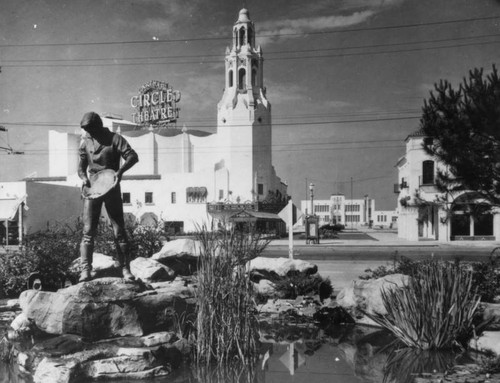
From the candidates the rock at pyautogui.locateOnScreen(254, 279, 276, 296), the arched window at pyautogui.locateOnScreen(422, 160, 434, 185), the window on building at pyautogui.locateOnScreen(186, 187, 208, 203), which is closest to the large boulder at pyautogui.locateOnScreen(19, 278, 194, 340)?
the rock at pyautogui.locateOnScreen(254, 279, 276, 296)

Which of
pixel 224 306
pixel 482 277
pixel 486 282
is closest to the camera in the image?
pixel 224 306

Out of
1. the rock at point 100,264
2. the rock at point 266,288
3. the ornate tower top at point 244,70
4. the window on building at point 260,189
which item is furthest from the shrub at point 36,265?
the ornate tower top at point 244,70

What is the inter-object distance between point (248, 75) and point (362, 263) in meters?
37.7

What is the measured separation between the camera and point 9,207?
32844 mm

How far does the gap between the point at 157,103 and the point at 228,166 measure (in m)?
14.3

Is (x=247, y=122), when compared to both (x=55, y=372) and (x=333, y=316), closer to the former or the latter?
(x=333, y=316)

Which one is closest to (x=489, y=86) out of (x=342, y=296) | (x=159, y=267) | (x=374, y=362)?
(x=342, y=296)

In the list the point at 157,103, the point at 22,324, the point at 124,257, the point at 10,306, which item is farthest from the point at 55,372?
the point at 157,103

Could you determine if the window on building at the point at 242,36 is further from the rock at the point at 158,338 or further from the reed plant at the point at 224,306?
the rock at the point at 158,338

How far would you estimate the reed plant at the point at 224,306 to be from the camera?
643cm

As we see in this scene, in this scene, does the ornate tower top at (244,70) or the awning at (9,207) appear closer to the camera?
the awning at (9,207)

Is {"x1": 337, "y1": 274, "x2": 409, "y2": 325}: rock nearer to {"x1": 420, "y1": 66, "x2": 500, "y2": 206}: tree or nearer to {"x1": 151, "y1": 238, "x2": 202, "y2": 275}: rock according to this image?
{"x1": 420, "y1": 66, "x2": 500, "y2": 206}: tree

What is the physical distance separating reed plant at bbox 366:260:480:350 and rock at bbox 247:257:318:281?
439 centimetres

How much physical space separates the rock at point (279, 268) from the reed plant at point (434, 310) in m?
4.39
